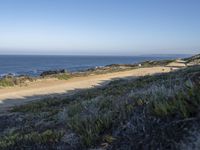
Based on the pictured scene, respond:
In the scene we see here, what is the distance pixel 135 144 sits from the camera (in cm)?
566

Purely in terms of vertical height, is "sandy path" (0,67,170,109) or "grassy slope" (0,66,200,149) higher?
"grassy slope" (0,66,200,149)

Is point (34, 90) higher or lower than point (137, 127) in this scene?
lower

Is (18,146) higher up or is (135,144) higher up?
(135,144)

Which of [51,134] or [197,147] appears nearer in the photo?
[197,147]

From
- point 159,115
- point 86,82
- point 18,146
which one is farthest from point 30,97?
point 159,115

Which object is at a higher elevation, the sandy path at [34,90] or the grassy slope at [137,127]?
the grassy slope at [137,127]

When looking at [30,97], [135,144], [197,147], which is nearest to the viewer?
[197,147]

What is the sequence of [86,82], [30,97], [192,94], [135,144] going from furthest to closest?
[86,82] → [30,97] → [192,94] → [135,144]

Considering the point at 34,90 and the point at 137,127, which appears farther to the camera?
the point at 34,90

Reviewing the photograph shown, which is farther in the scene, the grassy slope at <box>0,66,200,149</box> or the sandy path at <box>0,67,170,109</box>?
the sandy path at <box>0,67,170,109</box>

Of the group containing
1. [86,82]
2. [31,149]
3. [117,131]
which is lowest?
[86,82]

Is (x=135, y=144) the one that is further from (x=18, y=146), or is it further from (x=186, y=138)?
(x=18, y=146)

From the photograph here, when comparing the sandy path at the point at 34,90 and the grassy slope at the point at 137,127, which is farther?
the sandy path at the point at 34,90

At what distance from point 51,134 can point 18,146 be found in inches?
24.5
